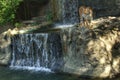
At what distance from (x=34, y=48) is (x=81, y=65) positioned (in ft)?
9.98

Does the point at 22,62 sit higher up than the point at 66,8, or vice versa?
the point at 66,8

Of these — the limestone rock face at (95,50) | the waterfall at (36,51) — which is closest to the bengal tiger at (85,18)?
the limestone rock face at (95,50)

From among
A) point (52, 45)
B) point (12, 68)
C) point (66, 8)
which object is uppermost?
point (66, 8)

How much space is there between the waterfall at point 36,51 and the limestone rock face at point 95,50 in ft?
3.72

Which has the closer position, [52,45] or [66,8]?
[52,45]

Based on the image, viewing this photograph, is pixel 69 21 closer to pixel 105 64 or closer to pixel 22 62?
pixel 22 62

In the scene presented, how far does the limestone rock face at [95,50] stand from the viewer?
38.4 ft

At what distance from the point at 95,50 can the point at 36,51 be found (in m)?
3.34

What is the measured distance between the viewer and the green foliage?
58.8 feet

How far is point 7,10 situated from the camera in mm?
17969

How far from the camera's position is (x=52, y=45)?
44.7ft

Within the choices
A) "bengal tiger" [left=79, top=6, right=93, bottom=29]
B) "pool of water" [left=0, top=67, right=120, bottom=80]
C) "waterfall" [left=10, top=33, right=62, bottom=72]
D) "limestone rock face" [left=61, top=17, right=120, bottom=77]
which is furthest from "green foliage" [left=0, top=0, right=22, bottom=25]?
"limestone rock face" [left=61, top=17, right=120, bottom=77]

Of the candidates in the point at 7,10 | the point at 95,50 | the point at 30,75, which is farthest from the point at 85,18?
the point at 7,10

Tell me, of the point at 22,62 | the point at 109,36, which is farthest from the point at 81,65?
the point at 22,62
